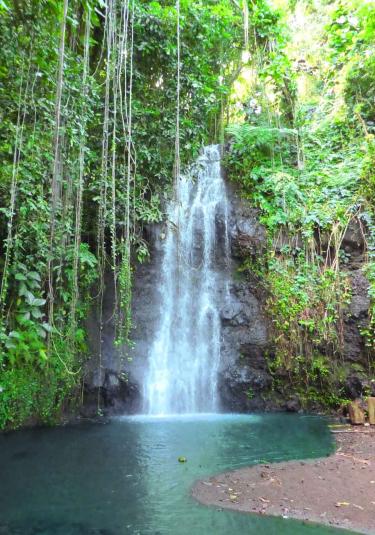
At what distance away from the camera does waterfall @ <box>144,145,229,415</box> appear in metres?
7.87

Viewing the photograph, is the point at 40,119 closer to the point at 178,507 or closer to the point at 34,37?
the point at 34,37

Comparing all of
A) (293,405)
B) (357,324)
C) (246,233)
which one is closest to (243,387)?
(293,405)

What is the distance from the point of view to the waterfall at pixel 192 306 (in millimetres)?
7871

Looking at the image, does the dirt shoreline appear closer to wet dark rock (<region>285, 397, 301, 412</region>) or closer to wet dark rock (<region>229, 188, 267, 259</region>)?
wet dark rock (<region>285, 397, 301, 412</region>)

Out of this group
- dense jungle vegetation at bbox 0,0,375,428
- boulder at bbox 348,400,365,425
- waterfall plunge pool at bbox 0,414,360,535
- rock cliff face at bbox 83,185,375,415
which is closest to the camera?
waterfall plunge pool at bbox 0,414,360,535

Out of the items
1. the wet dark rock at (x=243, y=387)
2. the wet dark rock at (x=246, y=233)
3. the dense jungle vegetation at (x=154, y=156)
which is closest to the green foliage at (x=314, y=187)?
the dense jungle vegetation at (x=154, y=156)

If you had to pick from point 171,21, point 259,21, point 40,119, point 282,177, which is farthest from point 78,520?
point 259,21

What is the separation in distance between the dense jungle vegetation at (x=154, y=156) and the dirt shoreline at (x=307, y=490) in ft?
7.05

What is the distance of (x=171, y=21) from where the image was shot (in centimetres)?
659

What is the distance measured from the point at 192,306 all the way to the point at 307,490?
4.82m

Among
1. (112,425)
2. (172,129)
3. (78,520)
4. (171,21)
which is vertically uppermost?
(171,21)

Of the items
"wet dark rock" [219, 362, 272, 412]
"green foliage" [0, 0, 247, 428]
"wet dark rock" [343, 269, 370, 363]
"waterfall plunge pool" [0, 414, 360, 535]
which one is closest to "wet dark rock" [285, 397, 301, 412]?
"waterfall plunge pool" [0, 414, 360, 535]

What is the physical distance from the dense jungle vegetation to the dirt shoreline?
2150 millimetres

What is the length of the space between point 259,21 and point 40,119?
22.6 feet
